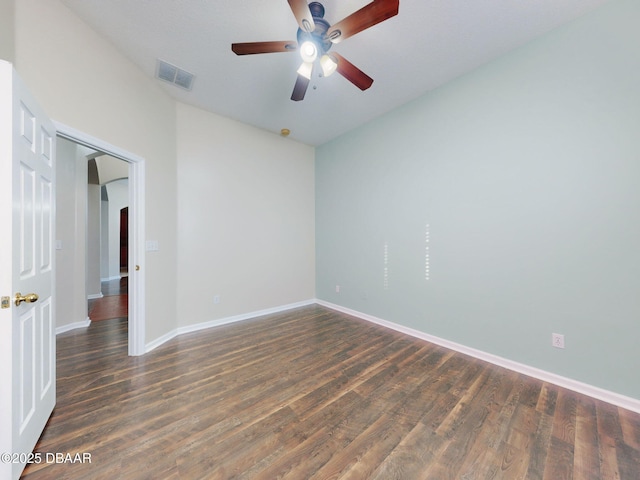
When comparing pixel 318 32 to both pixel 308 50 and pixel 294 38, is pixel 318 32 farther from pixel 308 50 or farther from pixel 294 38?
pixel 294 38

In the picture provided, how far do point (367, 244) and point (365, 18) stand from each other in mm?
2638

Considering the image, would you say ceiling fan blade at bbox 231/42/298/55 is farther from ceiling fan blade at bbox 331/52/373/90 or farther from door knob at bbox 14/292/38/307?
door knob at bbox 14/292/38/307

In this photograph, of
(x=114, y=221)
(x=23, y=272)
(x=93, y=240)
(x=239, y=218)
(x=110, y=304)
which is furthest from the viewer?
(x=114, y=221)

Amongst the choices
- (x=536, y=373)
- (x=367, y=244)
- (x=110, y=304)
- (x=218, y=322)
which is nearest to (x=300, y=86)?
(x=367, y=244)

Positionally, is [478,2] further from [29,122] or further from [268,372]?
[268,372]

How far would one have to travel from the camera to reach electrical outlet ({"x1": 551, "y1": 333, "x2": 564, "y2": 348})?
2.06 meters

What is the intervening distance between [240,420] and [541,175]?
312cm

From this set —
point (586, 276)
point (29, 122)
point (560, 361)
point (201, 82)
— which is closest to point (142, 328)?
point (29, 122)

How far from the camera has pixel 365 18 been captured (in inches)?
61.9

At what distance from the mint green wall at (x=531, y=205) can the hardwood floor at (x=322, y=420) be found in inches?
18.0

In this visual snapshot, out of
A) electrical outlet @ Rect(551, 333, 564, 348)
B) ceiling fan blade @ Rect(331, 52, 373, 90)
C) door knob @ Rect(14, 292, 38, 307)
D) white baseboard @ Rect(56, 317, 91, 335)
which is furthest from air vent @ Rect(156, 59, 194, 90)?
electrical outlet @ Rect(551, 333, 564, 348)

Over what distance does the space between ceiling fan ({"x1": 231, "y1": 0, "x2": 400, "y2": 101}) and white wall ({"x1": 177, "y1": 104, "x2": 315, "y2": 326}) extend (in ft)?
5.88

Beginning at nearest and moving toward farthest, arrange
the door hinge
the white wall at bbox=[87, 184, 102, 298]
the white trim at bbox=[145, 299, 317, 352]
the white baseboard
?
the door hinge → the white trim at bbox=[145, 299, 317, 352] → the white baseboard → the white wall at bbox=[87, 184, 102, 298]

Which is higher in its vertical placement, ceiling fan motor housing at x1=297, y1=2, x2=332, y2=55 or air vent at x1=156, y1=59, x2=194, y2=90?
air vent at x1=156, y1=59, x2=194, y2=90
